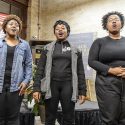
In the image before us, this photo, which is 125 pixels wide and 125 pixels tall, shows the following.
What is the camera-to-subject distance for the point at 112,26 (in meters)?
2.25

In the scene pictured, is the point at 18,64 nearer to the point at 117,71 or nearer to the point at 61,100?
the point at 61,100

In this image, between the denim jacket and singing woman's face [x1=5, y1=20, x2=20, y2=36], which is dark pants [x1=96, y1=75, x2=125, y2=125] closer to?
the denim jacket

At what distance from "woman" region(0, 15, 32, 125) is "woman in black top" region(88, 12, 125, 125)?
0.66 metres

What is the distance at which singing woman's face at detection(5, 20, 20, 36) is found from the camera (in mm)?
2336

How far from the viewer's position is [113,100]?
2.13m

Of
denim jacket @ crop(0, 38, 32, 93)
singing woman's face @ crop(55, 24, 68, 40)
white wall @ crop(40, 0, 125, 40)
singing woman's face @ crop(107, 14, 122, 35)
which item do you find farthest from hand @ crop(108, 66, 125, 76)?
white wall @ crop(40, 0, 125, 40)

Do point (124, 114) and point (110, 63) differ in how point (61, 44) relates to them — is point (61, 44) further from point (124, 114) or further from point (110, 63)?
point (124, 114)

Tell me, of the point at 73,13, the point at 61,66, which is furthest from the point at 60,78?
the point at 73,13

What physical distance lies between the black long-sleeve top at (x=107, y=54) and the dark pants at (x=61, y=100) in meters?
0.34

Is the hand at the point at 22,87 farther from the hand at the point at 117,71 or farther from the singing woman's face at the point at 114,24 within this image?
the singing woman's face at the point at 114,24

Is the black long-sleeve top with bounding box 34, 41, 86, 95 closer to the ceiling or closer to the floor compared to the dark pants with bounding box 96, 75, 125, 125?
closer to the ceiling

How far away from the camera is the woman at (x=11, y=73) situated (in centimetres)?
225

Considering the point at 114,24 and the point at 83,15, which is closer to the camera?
the point at 114,24

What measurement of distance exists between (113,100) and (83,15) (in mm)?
4116
